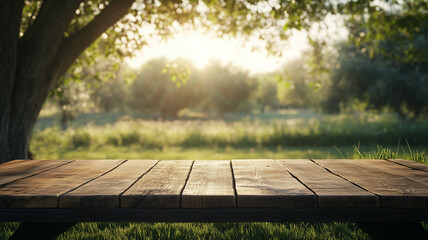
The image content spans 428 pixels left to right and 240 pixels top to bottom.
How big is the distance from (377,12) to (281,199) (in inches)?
246

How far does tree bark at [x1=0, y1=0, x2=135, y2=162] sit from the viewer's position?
4262 millimetres

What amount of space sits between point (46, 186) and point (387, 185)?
1908 mm

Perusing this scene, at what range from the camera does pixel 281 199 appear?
169 cm

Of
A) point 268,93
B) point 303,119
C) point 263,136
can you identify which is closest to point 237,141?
point 263,136

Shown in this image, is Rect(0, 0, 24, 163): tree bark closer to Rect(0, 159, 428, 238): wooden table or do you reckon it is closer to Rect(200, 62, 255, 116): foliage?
Rect(0, 159, 428, 238): wooden table

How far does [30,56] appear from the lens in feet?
14.7

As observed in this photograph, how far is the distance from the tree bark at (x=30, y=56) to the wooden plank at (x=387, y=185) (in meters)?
3.74

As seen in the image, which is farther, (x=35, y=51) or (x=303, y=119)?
(x=303, y=119)

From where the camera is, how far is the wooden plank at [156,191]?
67.2 inches

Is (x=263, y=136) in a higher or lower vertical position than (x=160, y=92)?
lower

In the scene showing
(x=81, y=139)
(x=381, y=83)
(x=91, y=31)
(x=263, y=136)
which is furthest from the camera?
(x=381, y=83)

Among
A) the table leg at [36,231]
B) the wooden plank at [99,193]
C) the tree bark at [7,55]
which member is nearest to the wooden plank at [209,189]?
the wooden plank at [99,193]

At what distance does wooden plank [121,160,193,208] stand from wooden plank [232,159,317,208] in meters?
0.33

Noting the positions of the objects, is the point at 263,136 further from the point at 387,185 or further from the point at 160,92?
the point at 160,92
